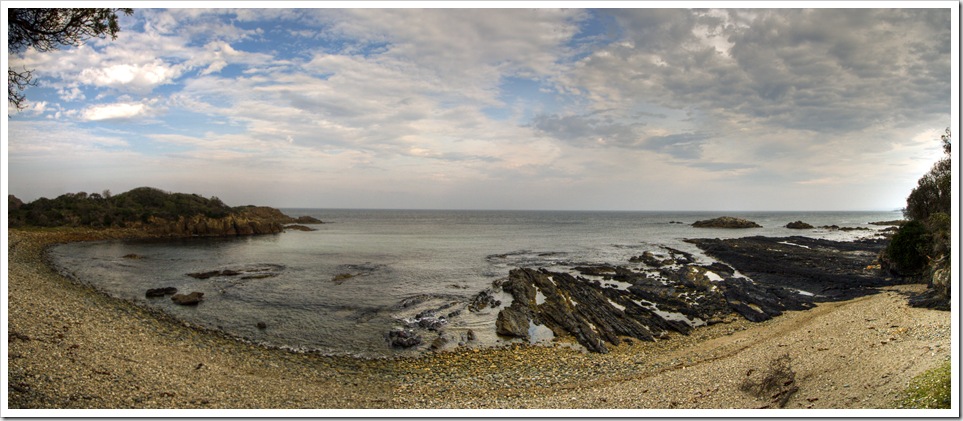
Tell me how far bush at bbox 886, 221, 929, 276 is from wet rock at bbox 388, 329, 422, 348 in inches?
1208

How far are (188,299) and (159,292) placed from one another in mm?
3527

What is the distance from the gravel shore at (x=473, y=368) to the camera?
10.9 m

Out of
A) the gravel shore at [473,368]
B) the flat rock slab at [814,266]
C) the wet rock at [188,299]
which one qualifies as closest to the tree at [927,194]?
the flat rock slab at [814,266]

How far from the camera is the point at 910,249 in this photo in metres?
27.4

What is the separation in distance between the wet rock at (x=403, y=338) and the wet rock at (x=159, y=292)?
17.7 meters

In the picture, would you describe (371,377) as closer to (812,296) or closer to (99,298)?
(99,298)

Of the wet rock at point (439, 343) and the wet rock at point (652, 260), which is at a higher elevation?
the wet rock at point (652, 260)

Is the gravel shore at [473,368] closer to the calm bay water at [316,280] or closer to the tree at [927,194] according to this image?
the calm bay water at [316,280]

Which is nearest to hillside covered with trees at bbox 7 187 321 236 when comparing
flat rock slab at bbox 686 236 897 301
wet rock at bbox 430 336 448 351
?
wet rock at bbox 430 336 448 351

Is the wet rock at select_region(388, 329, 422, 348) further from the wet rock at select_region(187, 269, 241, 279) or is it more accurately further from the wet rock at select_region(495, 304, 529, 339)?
the wet rock at select_region(187, 269, 241, 279)

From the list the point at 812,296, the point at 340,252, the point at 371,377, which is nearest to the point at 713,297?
the point at 812,296

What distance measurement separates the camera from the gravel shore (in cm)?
1090

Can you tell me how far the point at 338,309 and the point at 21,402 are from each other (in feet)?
54.6

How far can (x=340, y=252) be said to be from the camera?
5675 centimetres
